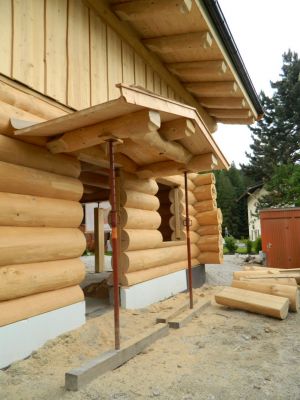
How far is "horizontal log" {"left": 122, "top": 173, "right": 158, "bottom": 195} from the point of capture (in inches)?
259

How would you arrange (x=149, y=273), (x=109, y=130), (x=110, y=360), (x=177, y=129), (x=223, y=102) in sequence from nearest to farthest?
(x=110, y=360) < (x=109, y=130) < (x=177, y=129) < (x=149, y=273) < (x=223, y=102)

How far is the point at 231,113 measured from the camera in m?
10.6

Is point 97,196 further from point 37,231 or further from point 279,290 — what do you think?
point 37,231

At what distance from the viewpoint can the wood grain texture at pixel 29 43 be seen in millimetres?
4426

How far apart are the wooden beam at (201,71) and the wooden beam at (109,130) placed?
4047 mm

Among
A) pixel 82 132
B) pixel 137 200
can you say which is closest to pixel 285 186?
pixel 137 200

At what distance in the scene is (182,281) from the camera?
344 inches

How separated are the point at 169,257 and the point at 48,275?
12.7ft

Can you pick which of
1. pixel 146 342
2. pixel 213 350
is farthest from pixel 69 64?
pixel 213 350

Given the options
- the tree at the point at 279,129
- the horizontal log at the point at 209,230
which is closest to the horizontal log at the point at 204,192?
the horizontal log at the point at 209,230

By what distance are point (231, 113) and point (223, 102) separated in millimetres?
1054

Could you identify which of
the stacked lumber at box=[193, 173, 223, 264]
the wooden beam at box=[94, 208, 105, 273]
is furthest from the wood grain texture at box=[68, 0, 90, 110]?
the wooden beam at box=[94, 208, 105, 273]

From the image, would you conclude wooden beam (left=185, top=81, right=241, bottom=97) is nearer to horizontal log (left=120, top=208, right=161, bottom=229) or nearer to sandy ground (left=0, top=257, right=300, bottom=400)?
horizontal log (left=120, top=208, right=161, bottom=229)

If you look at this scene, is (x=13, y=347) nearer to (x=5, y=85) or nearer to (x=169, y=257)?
(x=5, y=85)
